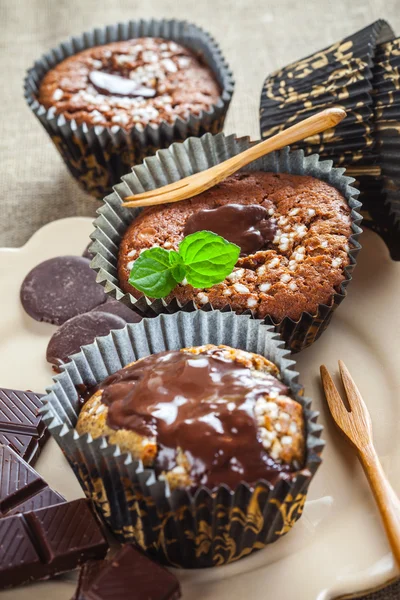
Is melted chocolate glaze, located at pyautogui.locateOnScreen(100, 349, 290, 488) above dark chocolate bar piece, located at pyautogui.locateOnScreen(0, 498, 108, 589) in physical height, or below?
above

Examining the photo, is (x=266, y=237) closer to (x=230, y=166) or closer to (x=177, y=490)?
(x=230, y=166)

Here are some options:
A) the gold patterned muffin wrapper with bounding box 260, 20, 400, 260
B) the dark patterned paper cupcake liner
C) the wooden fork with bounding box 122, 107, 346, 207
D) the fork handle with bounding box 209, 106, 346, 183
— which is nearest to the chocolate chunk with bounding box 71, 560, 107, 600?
the wooden fork with bounding box 122, 107, 346, 207

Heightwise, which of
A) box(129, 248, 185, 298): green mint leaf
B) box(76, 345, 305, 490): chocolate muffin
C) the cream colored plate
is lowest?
the cream colored plate

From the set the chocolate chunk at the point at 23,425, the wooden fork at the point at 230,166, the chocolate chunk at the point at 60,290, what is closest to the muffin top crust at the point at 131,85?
→ the wooden fork at the point at 230,166

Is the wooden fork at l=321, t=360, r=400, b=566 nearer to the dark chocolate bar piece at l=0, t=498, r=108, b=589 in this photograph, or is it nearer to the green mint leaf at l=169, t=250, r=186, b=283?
the green mint leaf at l=169, t=250, r=186, b=283

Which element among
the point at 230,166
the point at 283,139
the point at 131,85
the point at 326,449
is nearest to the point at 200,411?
the point at 326,449

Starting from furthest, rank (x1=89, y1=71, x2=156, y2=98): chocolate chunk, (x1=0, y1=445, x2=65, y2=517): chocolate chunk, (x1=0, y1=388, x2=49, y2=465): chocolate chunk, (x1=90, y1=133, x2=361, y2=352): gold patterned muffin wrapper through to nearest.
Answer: (x1=89, y1=71, x2=156, y2=98): chocolate chunk, (x1=90, y1=133, x2=361, y2=352): gold patterned muffin wrapper, (x1=0, y1=388, x2=49, y2=465): chocolate chunk, (x1=0, y1=445, x2=65, y2=517): chocolate chunk
